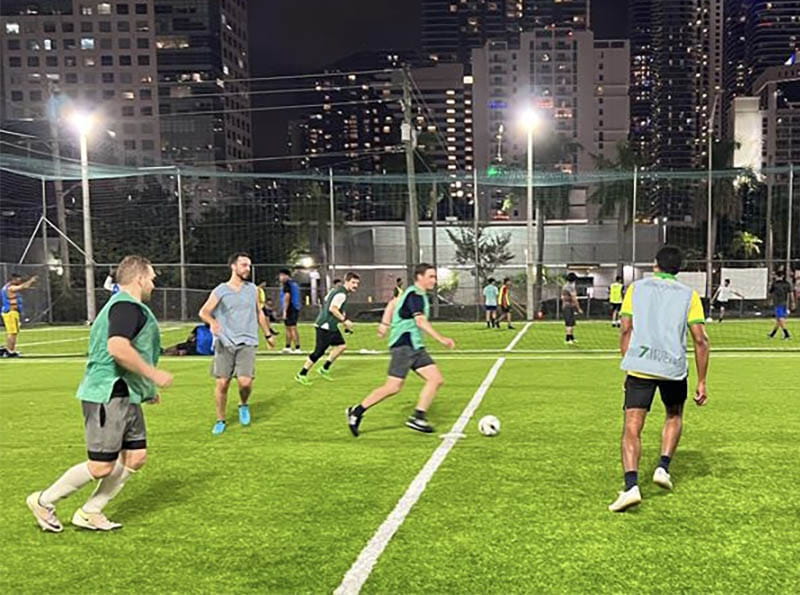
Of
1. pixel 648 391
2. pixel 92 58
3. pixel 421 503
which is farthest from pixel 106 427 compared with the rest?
pixel 92 58

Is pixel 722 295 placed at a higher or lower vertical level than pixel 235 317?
lower

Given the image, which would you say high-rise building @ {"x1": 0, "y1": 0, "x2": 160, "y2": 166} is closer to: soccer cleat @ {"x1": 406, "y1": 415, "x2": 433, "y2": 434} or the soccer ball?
soccer cleat @ {"x1": 406, "y1": 415, "x2": 433, "y2": 434}

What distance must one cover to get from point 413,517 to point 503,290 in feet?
69.1

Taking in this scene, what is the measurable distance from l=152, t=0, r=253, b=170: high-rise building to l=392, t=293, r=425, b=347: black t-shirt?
446ft

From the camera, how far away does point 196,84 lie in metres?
145

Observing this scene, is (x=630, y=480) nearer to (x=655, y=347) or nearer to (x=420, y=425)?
(x=655, y=347)

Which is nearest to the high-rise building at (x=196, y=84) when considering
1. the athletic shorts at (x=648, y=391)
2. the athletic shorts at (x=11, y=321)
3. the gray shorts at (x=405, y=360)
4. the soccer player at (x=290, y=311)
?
the athletic shorts at (x=11, y=321)

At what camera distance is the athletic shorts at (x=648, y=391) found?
18.6ft

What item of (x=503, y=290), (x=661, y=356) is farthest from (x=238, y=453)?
(x=503, y=290)

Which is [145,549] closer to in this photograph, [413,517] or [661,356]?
[413,517]

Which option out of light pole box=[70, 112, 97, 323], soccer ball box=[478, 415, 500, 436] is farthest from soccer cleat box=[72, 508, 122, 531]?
light pole box=[70, 112, 97, 323]

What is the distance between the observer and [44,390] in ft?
41.4

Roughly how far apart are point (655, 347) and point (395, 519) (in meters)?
2.47

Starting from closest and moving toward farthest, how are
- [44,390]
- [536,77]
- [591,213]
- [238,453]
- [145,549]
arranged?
1. [145,549]
2. [238,453]
3. [44,390]
4. [591,213]
5. [536,77]
